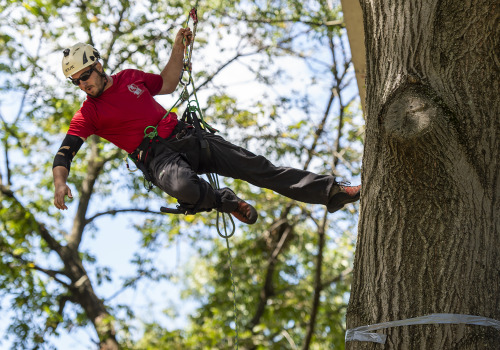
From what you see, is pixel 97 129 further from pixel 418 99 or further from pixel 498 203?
pixel 498 203

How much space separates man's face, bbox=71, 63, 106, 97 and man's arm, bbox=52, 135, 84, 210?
0.30 m

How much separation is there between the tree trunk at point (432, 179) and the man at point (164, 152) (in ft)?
2.55

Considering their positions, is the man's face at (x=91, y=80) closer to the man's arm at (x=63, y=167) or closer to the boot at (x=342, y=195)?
the man's arm at (x=63, y=167)

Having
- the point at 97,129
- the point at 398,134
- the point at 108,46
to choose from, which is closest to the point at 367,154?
the point at 398,134

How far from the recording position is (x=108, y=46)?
941 cm

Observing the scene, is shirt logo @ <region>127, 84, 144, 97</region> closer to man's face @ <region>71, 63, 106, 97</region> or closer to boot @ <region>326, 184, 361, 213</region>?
man's face @ <region>71, 63, 106, 97</region>

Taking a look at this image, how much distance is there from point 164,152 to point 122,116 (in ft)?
1.17

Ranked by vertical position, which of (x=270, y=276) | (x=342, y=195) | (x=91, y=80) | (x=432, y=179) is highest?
(x=270, y=276)

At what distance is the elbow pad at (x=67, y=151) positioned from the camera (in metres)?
3.56

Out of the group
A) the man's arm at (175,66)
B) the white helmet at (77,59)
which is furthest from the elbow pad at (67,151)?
the man's arm at (175,66)

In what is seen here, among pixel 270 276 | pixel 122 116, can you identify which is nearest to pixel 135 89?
pixel 122 116

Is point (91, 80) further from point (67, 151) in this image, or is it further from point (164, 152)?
point (164, 152)

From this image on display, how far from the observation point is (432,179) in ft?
8.08

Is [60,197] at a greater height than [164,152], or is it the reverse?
[164,152]
